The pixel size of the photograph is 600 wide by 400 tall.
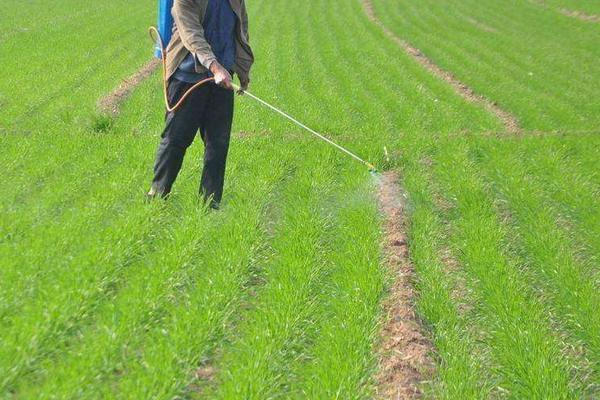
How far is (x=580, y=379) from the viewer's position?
130 inches

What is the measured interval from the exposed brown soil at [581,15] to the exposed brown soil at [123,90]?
1707 centimetres

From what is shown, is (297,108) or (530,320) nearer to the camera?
(530,320)

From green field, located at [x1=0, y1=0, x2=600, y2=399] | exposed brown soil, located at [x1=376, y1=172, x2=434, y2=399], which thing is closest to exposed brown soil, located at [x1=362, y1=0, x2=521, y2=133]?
green field, located at [x1=0, y1=0, x2=600, y2=399]

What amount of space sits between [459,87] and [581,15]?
14435mm

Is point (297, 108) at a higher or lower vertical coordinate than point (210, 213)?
lower

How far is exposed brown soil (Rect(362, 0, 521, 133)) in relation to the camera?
33.8 ft

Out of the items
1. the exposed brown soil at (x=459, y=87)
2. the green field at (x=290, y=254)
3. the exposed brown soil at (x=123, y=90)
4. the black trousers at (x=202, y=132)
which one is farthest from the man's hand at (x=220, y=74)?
the exposed brown soil at (x=459, y=87)

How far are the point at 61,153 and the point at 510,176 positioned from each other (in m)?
4.56

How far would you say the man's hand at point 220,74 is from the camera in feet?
15.1

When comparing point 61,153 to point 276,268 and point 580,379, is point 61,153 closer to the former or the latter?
point 276,268

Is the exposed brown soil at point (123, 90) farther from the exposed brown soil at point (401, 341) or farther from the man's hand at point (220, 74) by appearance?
the exposed brown soil at point (401, 341)

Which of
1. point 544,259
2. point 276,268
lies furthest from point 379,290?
point 544,259

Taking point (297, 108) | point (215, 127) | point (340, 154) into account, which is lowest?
point (297, 108)

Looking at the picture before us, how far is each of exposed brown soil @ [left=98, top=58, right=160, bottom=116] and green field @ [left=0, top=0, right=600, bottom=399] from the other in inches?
6.8
